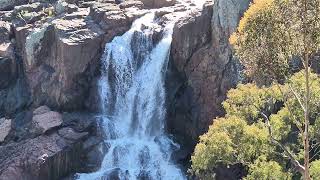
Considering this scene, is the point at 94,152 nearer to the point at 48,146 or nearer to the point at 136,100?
the point at 48,146

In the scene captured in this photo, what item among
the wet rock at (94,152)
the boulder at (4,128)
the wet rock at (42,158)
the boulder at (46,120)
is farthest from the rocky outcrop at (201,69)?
the boulder at (4,128)

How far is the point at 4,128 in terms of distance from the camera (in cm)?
3703

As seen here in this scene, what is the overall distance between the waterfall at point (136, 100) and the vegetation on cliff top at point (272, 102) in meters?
13.4

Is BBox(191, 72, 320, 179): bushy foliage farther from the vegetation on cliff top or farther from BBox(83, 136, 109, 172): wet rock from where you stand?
BBox(83, 136, 109, 172): wet rock

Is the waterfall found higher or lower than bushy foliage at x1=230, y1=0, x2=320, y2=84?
lower

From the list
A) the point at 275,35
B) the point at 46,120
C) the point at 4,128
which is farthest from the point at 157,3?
the point at 275,35

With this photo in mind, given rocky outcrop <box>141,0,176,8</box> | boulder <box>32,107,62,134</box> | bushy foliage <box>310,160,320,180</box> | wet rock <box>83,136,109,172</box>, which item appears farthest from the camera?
rocky outcrop <box>141,0,176,8</box>

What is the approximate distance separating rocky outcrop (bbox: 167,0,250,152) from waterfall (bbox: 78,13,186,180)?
2.79 ft

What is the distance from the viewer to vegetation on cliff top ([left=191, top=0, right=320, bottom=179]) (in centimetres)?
1459

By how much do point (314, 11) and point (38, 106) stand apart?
88.9ft

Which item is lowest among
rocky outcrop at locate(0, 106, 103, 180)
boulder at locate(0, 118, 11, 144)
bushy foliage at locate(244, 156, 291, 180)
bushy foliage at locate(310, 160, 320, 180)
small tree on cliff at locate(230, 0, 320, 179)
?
boulder at locate(0, 118, 11, 144)

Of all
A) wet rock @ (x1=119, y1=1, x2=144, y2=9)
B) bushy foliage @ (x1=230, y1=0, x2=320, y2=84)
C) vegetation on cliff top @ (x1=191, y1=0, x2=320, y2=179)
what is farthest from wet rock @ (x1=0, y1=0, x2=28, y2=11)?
bushy foliage @ (x1=230, y1=0, x2=320, y2=84)

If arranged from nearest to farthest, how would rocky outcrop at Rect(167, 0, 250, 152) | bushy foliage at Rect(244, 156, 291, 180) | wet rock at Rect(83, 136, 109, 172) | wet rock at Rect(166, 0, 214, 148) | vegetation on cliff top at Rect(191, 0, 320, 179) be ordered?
vegetation on cliff top at Rect(191, 0, 320, 179)
bushy foliage at Rect(244, 156, 291, 180)
rocky outcrop at Rect(167, 0, 250, 152)
wet rock at Rect(83, 136, 109, 172)
wet rock at Rect(166, 0, 214, 148)

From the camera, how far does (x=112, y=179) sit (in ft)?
105
